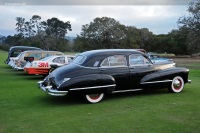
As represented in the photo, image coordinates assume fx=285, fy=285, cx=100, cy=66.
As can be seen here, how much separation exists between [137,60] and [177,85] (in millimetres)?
1702

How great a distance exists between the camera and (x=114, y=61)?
8.64 m

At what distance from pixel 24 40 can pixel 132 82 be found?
85492 millimetres

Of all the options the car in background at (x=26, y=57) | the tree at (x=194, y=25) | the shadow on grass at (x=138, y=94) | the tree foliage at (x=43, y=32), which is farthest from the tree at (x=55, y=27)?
the shadow on grass at (x=138, y=94)

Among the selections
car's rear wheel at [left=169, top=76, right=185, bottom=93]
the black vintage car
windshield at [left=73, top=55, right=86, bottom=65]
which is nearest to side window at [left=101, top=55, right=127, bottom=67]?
the black vintage car

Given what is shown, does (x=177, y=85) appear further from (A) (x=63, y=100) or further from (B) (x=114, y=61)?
(A) (x=63, y=100)

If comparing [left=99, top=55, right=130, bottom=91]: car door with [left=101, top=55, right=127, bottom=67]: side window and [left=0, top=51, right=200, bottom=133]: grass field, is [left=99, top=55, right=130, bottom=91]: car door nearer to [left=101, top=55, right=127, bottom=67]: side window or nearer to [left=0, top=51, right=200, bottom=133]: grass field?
[left=101, top=55, right=127, bottom=67]: side window

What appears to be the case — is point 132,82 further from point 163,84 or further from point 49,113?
point 49,113

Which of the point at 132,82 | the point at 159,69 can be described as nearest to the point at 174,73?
the point at 159,69

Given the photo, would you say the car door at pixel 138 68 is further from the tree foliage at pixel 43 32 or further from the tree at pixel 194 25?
the tree foliage at pixel 43 32

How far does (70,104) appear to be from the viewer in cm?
803

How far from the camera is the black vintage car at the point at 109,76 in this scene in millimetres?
7820

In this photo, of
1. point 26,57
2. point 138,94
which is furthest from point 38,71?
point 138,94

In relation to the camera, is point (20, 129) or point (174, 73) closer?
point (20, 129)

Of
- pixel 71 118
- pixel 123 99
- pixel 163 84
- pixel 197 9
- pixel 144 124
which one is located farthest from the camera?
pixel 197 9
